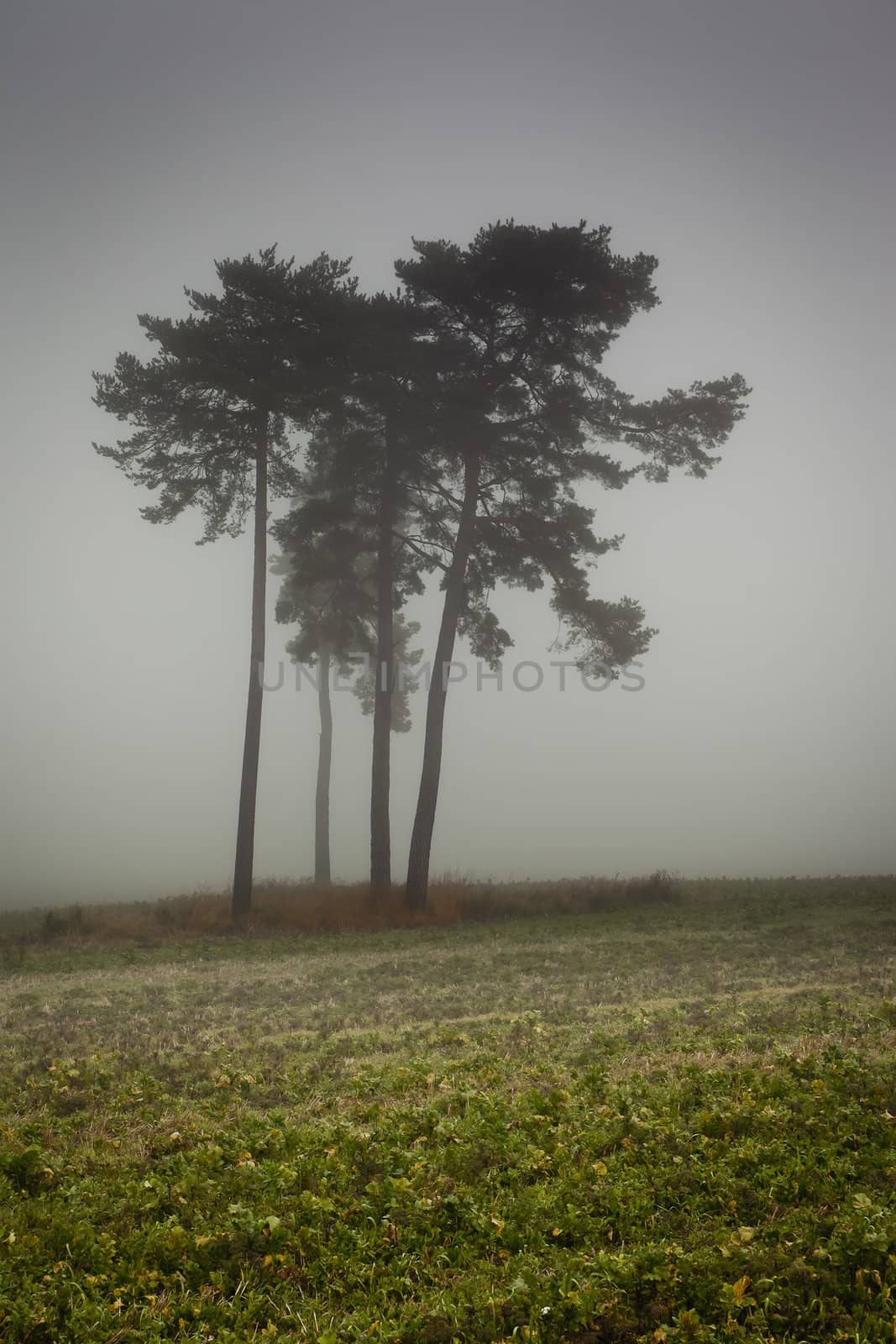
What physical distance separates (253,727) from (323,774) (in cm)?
1096

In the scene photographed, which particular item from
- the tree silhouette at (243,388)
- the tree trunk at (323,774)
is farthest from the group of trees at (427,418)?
the tree trunk at (323,774)

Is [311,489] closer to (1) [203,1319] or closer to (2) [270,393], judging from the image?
(2) [270,393]

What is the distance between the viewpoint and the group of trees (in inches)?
889

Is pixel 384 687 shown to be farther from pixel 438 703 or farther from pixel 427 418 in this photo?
pixel 427 418

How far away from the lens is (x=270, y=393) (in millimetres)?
22453

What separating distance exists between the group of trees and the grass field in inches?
504

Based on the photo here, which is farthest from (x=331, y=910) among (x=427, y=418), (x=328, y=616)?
(x=427, y=418)

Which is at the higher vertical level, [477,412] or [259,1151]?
[477,412]

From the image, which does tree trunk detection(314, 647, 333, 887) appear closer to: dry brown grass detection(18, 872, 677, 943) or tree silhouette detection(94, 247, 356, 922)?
dry brown grass detection(18, 872, 677, 943)

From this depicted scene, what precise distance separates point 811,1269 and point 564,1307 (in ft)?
4.72

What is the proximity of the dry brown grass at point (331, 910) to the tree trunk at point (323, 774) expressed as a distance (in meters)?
6.85

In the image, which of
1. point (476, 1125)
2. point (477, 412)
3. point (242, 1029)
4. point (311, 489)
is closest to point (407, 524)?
point (311, 489)

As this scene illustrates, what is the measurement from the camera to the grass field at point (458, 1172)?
453 cm

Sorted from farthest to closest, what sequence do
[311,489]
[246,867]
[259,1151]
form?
1. [311,489]
2. [246,867]
3. [259,1151]
